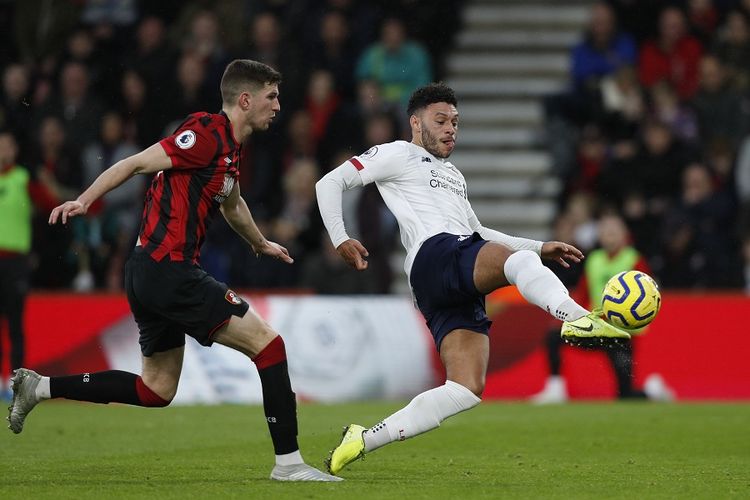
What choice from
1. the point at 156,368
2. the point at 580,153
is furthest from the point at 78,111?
the point at 156,368

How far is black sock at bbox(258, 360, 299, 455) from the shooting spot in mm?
7461

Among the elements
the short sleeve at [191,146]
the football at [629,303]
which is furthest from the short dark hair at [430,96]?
the football at [629,303]

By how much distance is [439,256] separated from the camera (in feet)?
25.2

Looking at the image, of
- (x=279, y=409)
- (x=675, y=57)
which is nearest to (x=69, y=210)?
(x=279, y=409)

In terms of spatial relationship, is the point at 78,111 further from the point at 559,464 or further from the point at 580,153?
the point at 559,464

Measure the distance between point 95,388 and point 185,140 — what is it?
1598mm

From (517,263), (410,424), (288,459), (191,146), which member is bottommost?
(288,459)

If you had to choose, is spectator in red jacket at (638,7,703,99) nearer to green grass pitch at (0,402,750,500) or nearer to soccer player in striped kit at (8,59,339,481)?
green grass pitch at (0,402,750,500)

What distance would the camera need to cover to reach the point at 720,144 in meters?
16.7

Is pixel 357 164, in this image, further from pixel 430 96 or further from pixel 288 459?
pixel 288 459

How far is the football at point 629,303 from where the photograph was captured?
23.6 feet

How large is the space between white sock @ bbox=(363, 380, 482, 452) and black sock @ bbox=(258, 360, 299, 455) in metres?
0.43

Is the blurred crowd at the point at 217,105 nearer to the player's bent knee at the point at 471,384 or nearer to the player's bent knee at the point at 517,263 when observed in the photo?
the player's bent knee at the point at 471,384

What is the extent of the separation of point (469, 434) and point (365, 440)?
3371 millimetres
